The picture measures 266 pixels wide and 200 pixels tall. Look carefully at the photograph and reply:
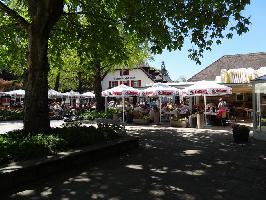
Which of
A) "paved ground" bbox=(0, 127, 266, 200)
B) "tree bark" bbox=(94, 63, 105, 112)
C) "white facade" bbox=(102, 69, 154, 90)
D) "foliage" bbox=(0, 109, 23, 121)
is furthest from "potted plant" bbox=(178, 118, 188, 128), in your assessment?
"white facade" bbox=(102, 69, 154, 90)

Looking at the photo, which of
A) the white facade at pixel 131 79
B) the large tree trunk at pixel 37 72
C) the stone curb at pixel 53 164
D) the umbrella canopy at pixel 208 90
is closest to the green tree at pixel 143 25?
the large tree trunk at pixel 37 72

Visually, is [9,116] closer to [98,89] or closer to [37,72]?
[98,89]

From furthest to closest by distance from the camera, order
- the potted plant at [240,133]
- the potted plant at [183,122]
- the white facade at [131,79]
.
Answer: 1. the white facade at [131,79]
2. the potted plant at [183,122]
3. the potted plant at [240,133]

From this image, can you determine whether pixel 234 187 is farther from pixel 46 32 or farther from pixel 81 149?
pixel 46 32

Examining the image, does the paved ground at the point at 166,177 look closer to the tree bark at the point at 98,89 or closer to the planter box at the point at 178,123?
the planter box at the point at 178,123

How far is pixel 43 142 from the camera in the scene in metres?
9.71

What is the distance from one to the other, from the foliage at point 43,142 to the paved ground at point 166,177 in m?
0.79

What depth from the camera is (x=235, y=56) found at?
3816cm

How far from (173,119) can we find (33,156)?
14.7m

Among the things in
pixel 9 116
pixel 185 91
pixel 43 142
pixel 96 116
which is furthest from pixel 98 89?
pixel 43 142

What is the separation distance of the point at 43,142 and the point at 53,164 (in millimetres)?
1062

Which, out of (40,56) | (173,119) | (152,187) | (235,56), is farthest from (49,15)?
(235,56)

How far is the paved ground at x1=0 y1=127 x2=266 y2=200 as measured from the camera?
24.2 ft

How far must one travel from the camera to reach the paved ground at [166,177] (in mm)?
7367
